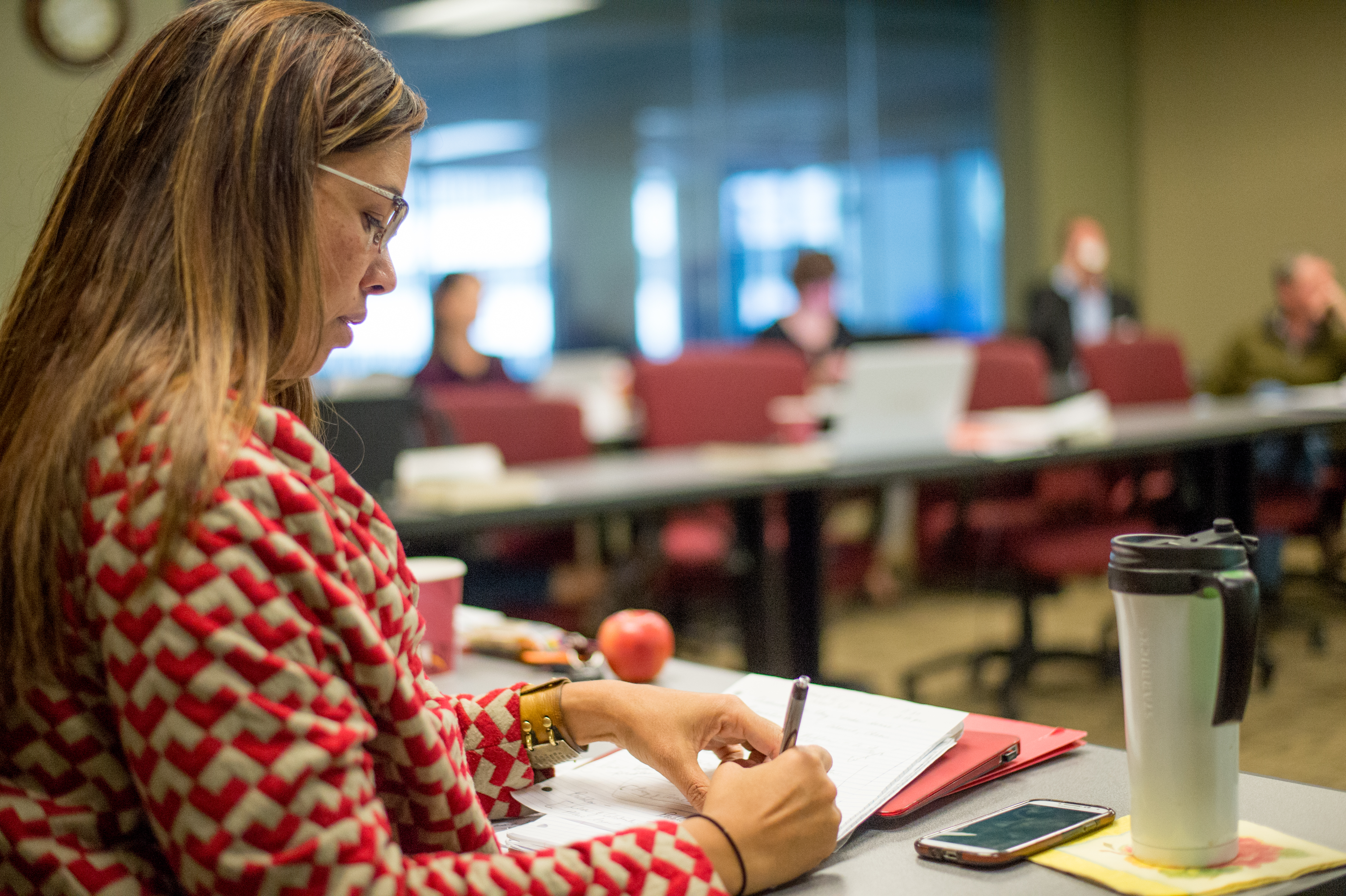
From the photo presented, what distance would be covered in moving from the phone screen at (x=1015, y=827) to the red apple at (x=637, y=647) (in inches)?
18.6

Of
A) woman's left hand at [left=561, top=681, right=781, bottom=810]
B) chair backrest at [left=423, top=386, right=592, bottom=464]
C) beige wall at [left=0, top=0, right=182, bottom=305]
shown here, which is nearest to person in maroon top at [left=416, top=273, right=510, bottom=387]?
chair backrest at [left=423, top=386, right=592, bottom=464]

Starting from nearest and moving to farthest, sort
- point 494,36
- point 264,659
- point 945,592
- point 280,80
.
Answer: point 264,659 < point 280,80 < point 945,592 < point 494,36

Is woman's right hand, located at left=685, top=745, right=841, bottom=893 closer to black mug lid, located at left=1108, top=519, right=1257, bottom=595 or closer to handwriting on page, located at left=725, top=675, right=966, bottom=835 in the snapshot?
handwriting on page, located at left=725, top=675, right=966, bottom=835

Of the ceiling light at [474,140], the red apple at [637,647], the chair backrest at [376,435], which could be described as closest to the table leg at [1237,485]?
the chair backrest at [376,435]

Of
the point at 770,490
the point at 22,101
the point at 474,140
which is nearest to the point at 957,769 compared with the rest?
the point at 770,490

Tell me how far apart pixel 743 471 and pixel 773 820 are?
211 centimetres

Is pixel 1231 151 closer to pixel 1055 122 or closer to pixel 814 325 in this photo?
pixel 1055 122

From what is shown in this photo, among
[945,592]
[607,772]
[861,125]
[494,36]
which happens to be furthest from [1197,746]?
[861,125]

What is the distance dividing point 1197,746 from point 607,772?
18.8 inches

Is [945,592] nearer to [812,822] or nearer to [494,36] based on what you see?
[494,36]

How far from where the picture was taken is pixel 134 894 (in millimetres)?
683

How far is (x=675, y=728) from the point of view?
974 mm

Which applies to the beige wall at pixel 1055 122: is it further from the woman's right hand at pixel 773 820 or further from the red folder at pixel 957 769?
the woman's right hand at pixel 773 820

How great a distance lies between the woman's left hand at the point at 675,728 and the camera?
0.96 meters
